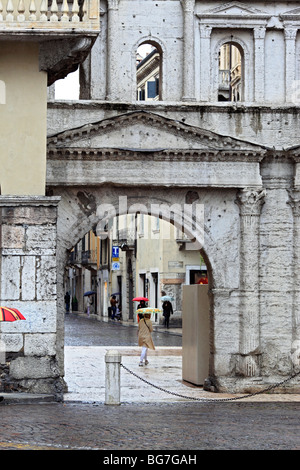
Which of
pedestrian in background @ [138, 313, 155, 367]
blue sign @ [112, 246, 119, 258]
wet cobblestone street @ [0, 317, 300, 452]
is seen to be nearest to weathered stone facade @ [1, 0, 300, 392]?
wet cobblestone street @ [0, 317, 300, 452]

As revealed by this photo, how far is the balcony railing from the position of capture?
17.6 m

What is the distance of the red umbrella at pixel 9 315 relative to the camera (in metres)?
16.1

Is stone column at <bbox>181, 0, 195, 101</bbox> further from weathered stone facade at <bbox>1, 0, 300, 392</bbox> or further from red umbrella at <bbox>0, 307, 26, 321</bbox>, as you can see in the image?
red umbrella at <bbox>0, 307, 26, 321</bbox>

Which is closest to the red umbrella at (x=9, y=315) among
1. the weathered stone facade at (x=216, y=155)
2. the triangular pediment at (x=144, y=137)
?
the weathered stone facade at (x=216, y=155)

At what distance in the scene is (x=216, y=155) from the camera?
21312 mm

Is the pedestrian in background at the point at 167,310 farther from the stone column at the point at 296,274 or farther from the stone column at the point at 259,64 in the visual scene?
the stone column at the point at 259,64

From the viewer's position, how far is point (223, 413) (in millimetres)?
16422

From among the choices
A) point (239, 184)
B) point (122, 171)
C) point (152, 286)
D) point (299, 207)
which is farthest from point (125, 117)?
point (152, 286)

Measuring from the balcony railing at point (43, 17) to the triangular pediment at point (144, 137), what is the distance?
10.8ft

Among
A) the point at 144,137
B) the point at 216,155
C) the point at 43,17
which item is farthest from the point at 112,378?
the point at 43,17

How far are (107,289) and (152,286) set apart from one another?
1439cm

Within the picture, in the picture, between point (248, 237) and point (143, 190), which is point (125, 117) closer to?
point (143, 190)

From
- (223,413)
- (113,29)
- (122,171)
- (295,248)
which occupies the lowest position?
(223,413)

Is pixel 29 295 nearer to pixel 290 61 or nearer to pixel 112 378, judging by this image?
pixel 112 378
